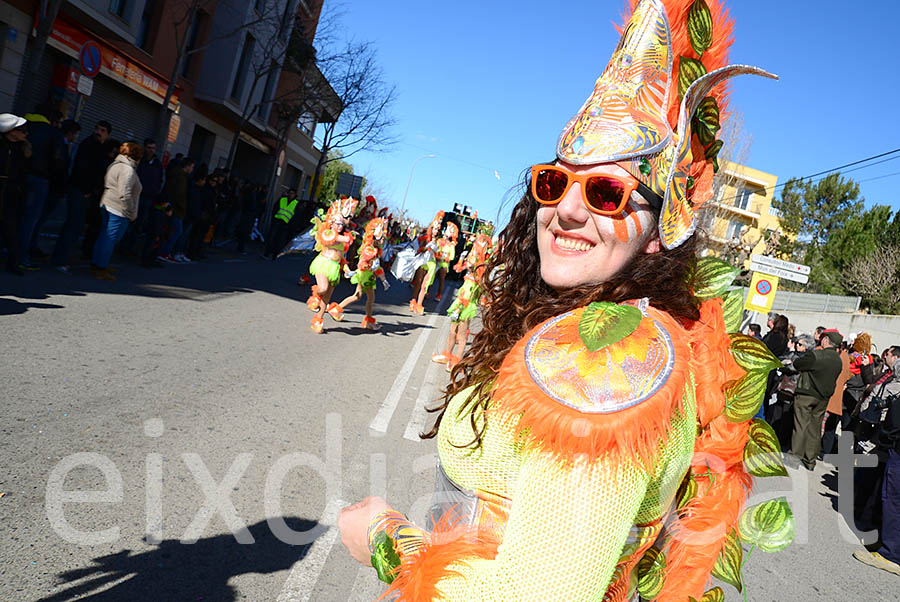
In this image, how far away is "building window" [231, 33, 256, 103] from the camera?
82.3 feet

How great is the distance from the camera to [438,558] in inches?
43.9

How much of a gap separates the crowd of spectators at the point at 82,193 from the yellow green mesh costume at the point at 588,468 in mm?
8525

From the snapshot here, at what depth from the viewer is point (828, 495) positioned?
25.9ft

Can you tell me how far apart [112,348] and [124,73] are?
14072 millimetres

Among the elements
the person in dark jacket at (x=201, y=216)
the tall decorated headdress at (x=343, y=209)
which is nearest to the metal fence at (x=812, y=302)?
the tall decorated headdress at (x=343, y=209)

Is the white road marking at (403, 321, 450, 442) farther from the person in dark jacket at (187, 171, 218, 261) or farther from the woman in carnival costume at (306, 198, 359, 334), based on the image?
the person in dark jacket at (187, 171, 218, 261)

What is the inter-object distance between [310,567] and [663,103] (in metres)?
2.92

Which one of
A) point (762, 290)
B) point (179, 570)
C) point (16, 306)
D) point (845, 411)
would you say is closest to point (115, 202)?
point (16, 306)

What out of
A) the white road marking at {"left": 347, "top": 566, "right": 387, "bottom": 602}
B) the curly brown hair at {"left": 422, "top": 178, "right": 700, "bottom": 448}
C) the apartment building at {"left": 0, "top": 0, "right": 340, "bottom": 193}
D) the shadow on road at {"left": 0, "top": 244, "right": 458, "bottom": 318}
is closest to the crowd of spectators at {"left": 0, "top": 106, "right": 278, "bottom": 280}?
the shadow on road at {"left": 0, "top": 244, "right": 458, "bottom": 318}

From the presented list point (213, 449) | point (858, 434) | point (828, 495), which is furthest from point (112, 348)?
point (858, 434)

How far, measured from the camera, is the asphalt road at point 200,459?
2.98m

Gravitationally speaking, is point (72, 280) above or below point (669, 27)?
below

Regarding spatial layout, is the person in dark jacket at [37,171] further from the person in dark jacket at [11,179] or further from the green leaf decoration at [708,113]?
the green leaf decoration at [708,113]

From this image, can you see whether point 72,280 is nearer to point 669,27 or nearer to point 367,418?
point 367,418
